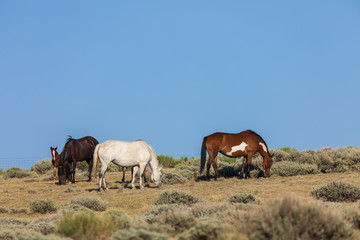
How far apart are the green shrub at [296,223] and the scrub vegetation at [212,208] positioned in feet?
0.05

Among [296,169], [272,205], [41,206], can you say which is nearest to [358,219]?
[272,205]

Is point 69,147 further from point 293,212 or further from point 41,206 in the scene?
point 293,212

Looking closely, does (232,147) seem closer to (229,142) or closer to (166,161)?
(229,142)

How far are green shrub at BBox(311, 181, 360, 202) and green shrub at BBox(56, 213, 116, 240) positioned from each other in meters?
8.10

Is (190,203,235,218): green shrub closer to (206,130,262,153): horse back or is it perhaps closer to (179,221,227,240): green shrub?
(179,221,227,240): green shrub

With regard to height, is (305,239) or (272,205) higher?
(272,205)

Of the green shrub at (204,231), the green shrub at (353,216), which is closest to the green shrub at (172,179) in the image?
the green shrub at (353,216)

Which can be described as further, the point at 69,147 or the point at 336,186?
the point at 69,147

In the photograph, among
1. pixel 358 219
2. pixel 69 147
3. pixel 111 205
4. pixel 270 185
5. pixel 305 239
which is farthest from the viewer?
pixel 69 147

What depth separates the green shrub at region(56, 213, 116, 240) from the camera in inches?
297

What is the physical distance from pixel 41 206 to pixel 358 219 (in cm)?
995

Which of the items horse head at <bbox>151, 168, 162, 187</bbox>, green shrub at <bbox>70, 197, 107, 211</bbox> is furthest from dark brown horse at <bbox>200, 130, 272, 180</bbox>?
green shrub at <bbox>70, 197, 107, 211</bbox>

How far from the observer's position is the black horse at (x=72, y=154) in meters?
24.1

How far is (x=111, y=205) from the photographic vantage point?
49.7 feet
